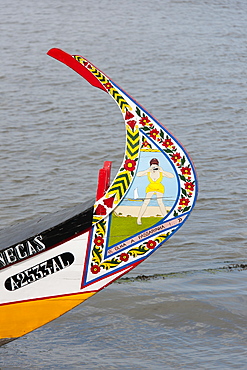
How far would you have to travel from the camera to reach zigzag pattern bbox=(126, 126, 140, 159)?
175 inches

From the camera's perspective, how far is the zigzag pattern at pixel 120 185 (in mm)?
4480

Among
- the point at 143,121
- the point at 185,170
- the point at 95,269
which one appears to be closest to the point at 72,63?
the point at 143,121

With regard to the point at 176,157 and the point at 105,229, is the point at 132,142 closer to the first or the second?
the point at 176,157

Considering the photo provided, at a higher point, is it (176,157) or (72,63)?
(72,63)

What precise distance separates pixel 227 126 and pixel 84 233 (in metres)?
7.16

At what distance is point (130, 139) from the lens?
4449 mm

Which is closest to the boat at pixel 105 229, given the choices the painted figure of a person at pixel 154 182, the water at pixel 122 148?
the painted figure of a person at pixel 154 182

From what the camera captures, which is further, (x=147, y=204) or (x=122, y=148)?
(x=122, y=148)

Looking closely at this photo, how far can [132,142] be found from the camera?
14.6 feet

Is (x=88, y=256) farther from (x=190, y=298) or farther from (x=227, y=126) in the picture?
(x=227, y=126)

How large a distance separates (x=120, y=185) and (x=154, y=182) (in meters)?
0.25

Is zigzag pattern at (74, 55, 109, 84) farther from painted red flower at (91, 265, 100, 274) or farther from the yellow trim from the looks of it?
the yellow trim

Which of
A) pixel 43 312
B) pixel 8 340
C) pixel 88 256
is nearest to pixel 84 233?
pixel 88 256

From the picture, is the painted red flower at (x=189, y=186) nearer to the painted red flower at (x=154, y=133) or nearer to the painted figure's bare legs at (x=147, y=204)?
the painted figure's bare legs at (x=147, y=204)
